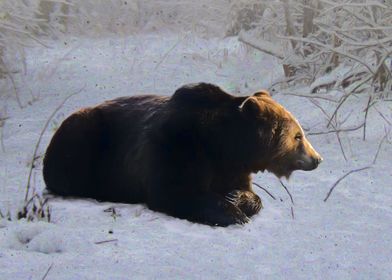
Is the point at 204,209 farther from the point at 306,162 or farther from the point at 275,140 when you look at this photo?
the point at 306,162

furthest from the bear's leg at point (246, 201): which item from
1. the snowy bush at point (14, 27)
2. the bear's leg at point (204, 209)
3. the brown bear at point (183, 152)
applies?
the snowy bush at point (14, 27)

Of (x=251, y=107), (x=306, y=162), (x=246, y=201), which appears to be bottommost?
(x=246, y=201)

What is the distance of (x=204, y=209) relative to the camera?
407 centimetres

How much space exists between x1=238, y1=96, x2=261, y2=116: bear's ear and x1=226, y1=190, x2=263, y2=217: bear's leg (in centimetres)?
53

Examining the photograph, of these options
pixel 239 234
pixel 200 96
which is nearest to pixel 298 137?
pixel 200 96

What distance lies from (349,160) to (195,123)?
2127mm

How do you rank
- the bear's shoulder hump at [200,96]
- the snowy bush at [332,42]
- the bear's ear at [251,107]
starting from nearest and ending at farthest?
the bear's ear at [251,107] → the bear's shoulder hump at [200,96] → the snowy bush at [332,42]

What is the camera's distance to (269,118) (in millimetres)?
4371

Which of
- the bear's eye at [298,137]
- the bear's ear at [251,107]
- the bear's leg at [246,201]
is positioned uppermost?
the bear's ear at [251,107]

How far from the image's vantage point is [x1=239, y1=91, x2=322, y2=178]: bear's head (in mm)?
4332

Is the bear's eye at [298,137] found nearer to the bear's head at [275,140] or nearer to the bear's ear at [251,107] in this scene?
the bear's head at [275,140]

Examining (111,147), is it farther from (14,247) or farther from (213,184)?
(14,247)

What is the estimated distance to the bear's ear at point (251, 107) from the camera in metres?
4.30

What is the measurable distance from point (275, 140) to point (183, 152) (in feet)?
2.11
